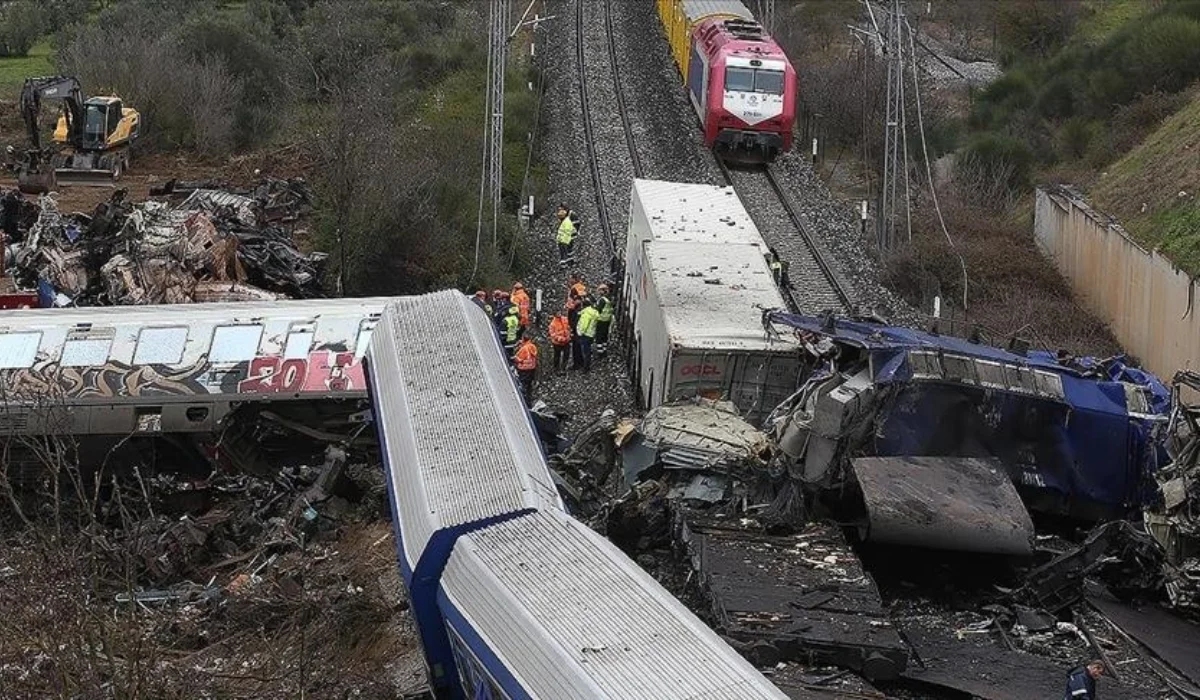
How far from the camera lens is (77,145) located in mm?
32750

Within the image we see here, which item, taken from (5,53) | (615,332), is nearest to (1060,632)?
(615,332)

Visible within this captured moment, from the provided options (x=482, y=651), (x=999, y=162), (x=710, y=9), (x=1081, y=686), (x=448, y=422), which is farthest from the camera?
(x=710, y=9)

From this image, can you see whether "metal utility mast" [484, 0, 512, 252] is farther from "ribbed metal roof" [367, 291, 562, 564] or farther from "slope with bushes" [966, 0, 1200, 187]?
"slope with bushes" [966, 0, 1200, 187]

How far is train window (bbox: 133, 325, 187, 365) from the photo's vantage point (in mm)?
17469

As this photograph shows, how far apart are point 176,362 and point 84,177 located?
16.7 metres

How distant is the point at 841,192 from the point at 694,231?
13.3 m

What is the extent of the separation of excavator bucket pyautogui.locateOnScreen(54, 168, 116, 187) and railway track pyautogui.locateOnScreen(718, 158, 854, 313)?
1311 centimetres

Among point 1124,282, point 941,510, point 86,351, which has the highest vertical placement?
point 941,510

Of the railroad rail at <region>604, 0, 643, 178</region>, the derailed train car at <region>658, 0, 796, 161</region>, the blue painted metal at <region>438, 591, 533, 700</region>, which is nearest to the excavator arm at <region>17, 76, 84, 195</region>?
the railroad rail at <region>604, 0, 643, 178</region>

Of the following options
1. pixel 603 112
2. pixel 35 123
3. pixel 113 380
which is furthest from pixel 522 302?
pixel 603 112

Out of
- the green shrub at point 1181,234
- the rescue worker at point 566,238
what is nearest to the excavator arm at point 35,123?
the rescue worker at point 566,238

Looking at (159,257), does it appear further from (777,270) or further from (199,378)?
(777,270)

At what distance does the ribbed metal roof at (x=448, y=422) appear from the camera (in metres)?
9.65

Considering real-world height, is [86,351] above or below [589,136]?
above
